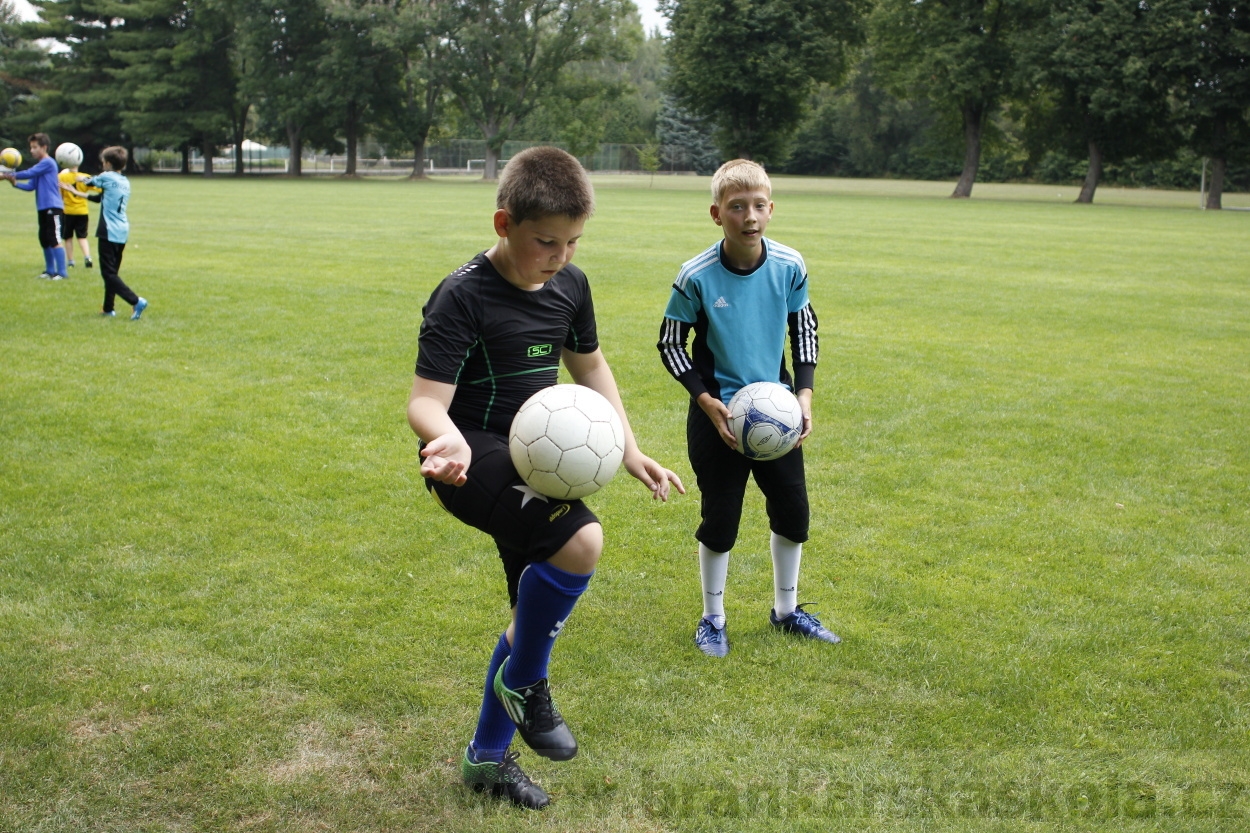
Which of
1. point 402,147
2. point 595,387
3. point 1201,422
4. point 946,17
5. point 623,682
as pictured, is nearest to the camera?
point 595,387

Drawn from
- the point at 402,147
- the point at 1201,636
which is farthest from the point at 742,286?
the point at 402,147

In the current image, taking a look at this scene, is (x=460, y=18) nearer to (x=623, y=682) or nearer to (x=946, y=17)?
(x=946, y=17)

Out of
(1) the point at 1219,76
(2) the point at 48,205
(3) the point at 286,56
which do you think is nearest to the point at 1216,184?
(1) the point at 1219,76

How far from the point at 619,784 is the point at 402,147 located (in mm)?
70600

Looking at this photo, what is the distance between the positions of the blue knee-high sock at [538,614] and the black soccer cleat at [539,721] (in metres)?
0.03

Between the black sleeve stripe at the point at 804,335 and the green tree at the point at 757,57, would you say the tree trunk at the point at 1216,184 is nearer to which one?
the green tree at the point at 757,57

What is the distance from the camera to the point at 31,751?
356 centimetres

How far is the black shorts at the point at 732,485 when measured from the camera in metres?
4.56

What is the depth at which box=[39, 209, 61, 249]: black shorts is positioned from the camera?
15.0m

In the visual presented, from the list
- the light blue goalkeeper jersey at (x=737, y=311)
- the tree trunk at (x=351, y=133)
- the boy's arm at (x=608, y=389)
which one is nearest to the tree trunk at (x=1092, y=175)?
the tree trunk at (x=351, y=133)

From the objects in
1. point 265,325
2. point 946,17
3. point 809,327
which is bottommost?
point 265,325

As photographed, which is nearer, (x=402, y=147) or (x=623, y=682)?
(x=623, y=682)

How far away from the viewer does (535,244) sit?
320 centimetres

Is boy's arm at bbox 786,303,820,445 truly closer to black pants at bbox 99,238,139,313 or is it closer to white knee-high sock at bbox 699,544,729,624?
white knee-high sock at bbox 699,544,729,624
